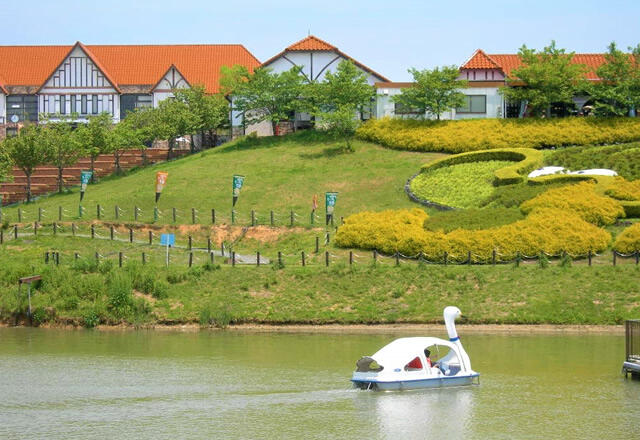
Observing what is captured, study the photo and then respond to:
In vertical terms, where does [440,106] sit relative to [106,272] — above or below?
above

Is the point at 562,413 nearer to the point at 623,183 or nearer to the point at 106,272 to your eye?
the point at 106,272

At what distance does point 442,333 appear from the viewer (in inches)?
1937

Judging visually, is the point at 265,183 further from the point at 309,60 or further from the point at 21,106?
the point at 21,106

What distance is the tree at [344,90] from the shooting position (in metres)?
87.4

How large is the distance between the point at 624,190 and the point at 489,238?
1096 centimetres

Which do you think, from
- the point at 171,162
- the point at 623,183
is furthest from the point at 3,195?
the point at 623,183

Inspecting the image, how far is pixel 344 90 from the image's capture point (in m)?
87.4

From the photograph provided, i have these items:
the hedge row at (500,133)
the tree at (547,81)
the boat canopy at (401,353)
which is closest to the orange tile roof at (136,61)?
the hedge row at (500,133)

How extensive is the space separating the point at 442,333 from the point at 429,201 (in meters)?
→ 21.0

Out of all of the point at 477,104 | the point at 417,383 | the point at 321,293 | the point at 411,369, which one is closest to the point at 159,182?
→ the point at 321,293

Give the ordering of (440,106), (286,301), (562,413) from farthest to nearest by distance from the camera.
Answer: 1. (440,106)
2. (286,301)
3. (562,413)

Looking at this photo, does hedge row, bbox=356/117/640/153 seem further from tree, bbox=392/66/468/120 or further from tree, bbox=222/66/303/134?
tree, bbox=222/66/303/134

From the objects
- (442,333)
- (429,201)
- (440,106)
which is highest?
(440,106)

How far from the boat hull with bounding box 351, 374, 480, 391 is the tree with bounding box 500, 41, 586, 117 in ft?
163
